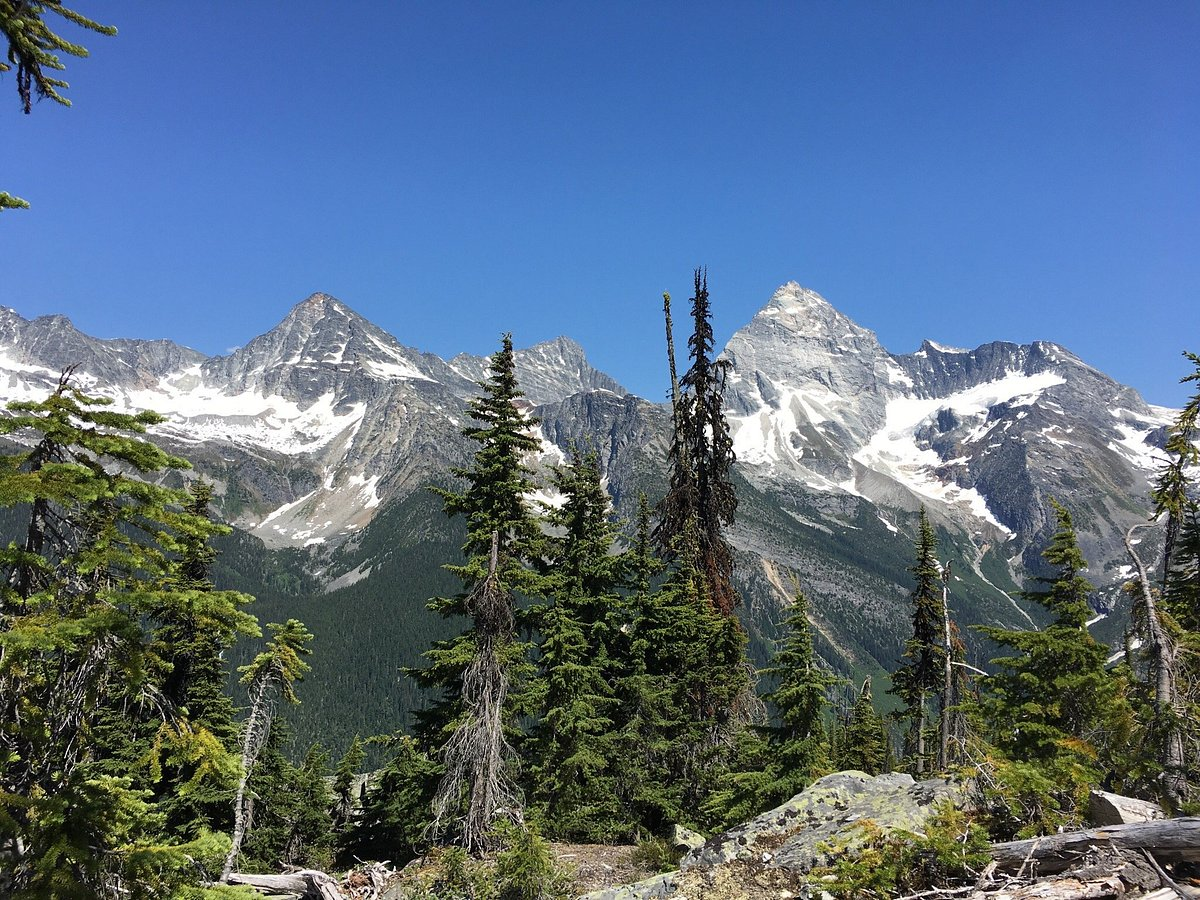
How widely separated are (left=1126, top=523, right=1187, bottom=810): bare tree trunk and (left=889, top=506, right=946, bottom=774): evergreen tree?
57.5ft

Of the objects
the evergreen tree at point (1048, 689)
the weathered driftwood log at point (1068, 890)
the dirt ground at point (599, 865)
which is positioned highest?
the evergreen tree at point (1048, 689)

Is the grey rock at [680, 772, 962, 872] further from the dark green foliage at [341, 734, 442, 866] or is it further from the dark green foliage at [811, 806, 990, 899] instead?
the dark green foliage at [341, 734, 442, 866]

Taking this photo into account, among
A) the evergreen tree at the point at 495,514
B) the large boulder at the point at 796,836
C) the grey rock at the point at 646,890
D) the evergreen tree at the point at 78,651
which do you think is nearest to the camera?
the evergreen tree at the point at 78,651

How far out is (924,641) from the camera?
35.2 m

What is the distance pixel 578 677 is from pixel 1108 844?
595 inches

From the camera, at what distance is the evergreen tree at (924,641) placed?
1313 inches

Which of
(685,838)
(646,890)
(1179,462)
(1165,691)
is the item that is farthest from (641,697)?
(1179,462)

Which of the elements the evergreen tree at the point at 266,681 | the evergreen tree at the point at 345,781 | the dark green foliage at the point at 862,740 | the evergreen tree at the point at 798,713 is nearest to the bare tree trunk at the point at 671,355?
the evergreen tree at the point at 798,713

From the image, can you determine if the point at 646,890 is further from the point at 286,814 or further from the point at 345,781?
the point at 345,781

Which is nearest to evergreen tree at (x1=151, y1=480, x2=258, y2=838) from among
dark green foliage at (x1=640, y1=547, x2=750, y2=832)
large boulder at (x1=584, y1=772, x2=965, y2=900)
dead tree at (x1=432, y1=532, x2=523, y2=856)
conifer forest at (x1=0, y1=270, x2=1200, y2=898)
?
conifer forest at (x1=0, y1=270, x2=1200, y2=898)

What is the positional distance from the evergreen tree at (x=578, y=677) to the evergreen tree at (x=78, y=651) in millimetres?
14444

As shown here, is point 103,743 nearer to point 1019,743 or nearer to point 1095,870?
point 1095,870

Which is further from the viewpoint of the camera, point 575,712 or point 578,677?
point 578,677

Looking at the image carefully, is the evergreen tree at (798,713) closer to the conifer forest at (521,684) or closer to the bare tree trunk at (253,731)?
the conifer forest at (521,684)
